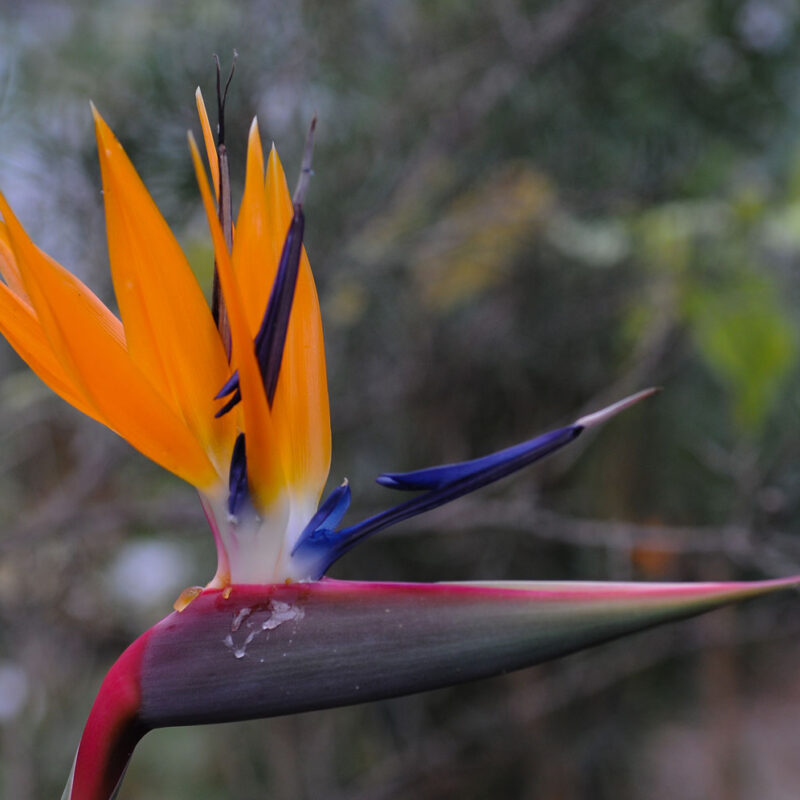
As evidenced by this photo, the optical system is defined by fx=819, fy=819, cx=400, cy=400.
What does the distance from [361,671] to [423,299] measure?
48.8 inches

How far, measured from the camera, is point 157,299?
326mm

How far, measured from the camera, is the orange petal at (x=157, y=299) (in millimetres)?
316

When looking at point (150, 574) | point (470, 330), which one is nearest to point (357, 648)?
point (470, 330)

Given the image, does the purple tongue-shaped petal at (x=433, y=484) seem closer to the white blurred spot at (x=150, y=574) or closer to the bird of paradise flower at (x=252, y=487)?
the bird of paradise flower at (x=252, y=487)

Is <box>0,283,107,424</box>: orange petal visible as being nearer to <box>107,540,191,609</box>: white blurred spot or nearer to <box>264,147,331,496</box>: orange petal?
<box>264,147,331,496</box>: orange petal

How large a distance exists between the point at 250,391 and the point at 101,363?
0.06 meters

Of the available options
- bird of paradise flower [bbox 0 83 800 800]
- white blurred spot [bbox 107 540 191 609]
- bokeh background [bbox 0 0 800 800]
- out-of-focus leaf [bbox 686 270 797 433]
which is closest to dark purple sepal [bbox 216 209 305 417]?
bird of paradise flower [bbox 0 83 800 800]

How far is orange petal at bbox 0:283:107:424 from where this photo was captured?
1.06 ft

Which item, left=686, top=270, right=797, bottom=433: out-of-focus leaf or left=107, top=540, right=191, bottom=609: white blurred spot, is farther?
left=107, top=540, right=191, bottom=609: white blurred spot

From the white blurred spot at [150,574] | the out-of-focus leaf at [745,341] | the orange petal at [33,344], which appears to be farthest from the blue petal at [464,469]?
the white blurred spot at [150,574]

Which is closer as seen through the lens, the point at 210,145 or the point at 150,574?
the point at 210,145

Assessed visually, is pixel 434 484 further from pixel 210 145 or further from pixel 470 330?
pixel 470 330

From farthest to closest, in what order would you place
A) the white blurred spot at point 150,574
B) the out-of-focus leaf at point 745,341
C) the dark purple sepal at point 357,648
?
the white blurred spot at point 150,574, the out-of-focus leaf at point 745,341, the dark purple sepal at point 357,648

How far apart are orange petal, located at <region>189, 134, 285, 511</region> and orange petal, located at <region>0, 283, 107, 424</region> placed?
61mm
